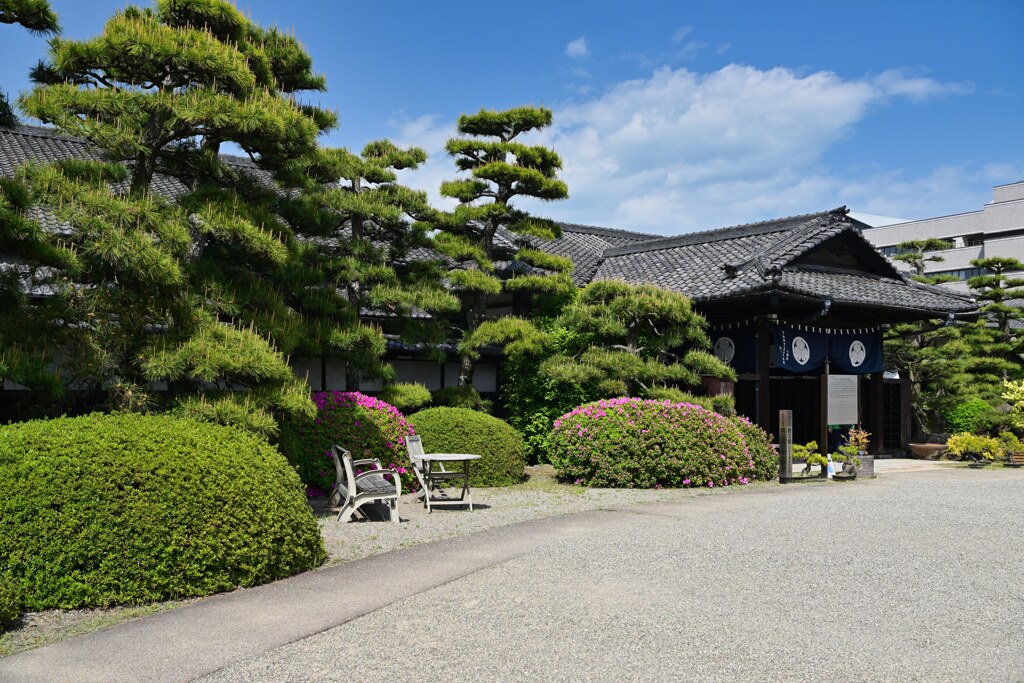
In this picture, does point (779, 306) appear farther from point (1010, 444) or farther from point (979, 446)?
point (1010, 444)

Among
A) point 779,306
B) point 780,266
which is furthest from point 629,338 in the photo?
point 779,306

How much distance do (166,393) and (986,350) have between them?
22595 millimetres

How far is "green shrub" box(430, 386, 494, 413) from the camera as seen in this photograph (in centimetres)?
1458

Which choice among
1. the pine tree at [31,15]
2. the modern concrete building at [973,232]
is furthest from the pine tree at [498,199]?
the modern concrete building at [973,232]

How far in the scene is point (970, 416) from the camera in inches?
859

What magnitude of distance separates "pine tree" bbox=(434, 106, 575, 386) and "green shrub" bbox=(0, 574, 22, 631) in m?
9.56

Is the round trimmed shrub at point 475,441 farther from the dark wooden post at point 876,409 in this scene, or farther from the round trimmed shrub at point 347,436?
the dark wooden post at point 876,409

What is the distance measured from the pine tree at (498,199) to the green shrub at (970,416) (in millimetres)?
12571

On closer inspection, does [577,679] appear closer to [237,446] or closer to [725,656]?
[725,656]

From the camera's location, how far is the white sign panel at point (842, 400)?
18.5 m

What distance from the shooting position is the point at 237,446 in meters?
7.06

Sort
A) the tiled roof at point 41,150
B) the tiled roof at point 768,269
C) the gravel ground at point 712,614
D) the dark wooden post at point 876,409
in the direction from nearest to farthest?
the gravel ground at point 712,614 → the tiled roof at point 41,150 → the tiled roof at point 768,269 → the dark wooden post at point 876,409

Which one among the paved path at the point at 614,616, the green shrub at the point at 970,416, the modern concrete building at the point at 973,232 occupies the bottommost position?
the paved path at the point at 614,616

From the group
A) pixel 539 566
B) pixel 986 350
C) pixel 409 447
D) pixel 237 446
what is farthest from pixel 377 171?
pixel 986 350
